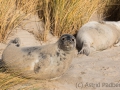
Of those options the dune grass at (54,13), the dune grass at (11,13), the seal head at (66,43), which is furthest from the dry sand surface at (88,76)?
the dune grass at (54,13)

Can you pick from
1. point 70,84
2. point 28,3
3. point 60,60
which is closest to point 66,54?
point 60,60

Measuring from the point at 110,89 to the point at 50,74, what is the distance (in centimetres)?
76

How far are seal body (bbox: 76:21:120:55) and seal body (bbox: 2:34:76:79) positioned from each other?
1.66 metres

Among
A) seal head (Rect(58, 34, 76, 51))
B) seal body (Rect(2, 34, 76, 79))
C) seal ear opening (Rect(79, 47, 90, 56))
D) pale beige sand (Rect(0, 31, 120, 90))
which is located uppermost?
seal head (Rect(58, 34, 76, 51))

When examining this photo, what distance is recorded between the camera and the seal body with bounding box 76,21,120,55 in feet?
19.3

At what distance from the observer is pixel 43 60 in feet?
12.5

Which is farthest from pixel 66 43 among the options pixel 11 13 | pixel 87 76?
pixel 11 13

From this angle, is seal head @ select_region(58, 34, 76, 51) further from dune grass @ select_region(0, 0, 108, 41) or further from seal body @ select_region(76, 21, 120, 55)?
dune grass @ select_region(0, 0, 108, 41)

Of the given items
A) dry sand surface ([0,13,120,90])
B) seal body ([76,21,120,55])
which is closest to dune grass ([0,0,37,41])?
dry sand surface ([0,13,120,90])

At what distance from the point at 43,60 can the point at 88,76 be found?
0.75 m

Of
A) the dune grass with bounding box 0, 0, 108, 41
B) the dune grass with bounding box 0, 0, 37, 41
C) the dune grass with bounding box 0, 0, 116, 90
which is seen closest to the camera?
the dune grass with bounding box 0, 0, 37, 41

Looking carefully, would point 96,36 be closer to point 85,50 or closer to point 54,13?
point 85,50

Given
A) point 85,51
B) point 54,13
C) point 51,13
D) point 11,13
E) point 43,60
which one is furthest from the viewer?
point 51,13

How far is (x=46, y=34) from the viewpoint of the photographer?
5.82 m
